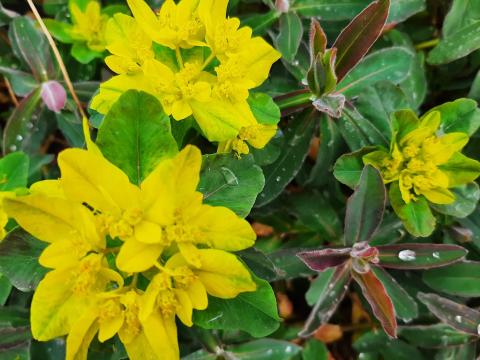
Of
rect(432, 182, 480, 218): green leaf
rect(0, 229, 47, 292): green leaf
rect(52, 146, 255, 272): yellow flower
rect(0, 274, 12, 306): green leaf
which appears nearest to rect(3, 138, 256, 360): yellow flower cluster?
rect(52, 146, 255, 272): yellow flower

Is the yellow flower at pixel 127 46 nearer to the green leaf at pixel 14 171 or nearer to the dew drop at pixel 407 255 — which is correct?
the green leaf at pixel 14 171

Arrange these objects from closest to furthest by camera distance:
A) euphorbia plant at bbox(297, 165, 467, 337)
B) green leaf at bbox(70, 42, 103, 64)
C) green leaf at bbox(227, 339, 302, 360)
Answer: euphorbia plant at bbox(297, 165, 467, 337), green leaf at bbox(227, 339, 302, 360), green leaf at bbox(70, 42, 103, 64)

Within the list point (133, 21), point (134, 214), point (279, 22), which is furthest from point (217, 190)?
point (279, 22)

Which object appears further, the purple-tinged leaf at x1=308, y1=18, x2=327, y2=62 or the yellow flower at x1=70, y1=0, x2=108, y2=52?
the yellow flower at x1=70, y1=0, x2=108, y2=52

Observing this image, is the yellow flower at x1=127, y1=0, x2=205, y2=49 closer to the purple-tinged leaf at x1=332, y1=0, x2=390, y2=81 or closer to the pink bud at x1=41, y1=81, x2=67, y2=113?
the purple-tinged leaf at x1=332, y1=0, x2=390, y2=81

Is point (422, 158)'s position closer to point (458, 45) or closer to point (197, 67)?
point (458, 45)

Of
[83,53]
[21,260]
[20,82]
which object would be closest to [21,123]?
[20,82]

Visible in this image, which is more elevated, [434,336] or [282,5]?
[282,5]
